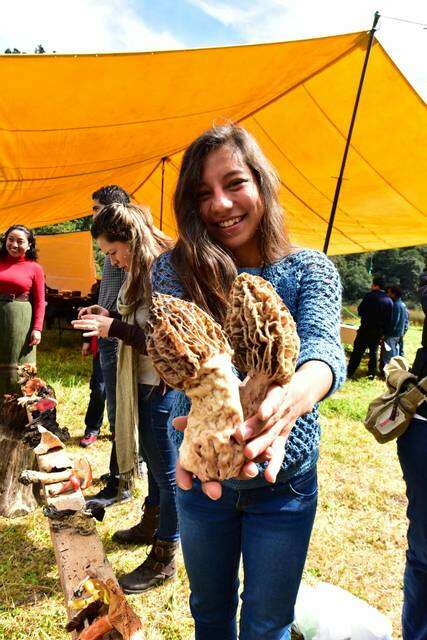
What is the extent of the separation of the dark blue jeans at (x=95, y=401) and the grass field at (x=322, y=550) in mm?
191

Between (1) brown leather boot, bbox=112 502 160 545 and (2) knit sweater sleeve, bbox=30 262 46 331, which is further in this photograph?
(2) knit sweater sleeve, bbox=30 262 46 331

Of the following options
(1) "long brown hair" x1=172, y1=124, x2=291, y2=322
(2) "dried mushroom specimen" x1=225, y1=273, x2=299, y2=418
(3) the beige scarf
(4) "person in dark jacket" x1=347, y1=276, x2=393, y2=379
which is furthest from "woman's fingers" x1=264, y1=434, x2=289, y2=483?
(4) "person in dark jacket" x1=347, y1=276, x2=393, y2=379

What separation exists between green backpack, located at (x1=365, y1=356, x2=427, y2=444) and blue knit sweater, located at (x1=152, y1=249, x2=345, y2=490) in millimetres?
633

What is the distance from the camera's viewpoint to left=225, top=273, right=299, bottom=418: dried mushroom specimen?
0.96 m

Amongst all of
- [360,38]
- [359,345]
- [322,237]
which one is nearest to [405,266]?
[322,237]

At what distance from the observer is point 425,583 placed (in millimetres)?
1856

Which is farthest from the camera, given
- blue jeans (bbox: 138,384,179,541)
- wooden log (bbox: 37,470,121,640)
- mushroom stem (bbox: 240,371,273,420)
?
blue jeans (bbox: 138,384,179,541)

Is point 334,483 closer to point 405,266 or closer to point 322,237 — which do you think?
point 322,237

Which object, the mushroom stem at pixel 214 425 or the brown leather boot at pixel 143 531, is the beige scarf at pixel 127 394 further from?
the mushroom stem at pixel 214 425

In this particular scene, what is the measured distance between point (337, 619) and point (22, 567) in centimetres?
204

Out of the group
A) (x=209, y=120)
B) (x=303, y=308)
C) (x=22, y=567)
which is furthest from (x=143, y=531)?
(x=209, y=120)

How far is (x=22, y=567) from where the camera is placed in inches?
114

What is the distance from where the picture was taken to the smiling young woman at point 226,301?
1.34 meters

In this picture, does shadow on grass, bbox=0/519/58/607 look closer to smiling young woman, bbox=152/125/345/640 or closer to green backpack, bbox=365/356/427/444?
smiling young woman, bbox=152/125/345/640
